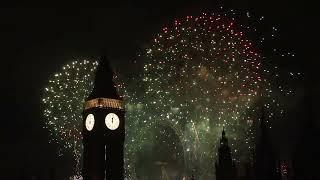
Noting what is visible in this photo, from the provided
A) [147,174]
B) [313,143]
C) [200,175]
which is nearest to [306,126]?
[313,143]

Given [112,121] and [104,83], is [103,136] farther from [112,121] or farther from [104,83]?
[104,83]

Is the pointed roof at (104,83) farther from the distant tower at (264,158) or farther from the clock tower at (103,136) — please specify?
the distant tower at (264,158)

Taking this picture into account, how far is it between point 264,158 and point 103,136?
1690 cm

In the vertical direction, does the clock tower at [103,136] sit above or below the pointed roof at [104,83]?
below

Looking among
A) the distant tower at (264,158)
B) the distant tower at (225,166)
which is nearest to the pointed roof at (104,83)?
the distant tower at (225,166)

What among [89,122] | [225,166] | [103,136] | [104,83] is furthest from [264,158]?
[89,122]

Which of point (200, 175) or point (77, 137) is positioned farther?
point (200, 175)

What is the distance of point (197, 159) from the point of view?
189 feet

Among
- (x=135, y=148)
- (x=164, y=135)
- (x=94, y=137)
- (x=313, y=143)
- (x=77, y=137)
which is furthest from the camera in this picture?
(x=164, y=135)

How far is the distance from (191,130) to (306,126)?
1207cm

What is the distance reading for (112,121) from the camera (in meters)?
47.9

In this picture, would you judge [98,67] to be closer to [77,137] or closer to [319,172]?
[77,137]

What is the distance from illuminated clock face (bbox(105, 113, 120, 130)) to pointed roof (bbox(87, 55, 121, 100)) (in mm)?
2246

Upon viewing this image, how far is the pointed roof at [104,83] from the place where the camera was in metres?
49.8
